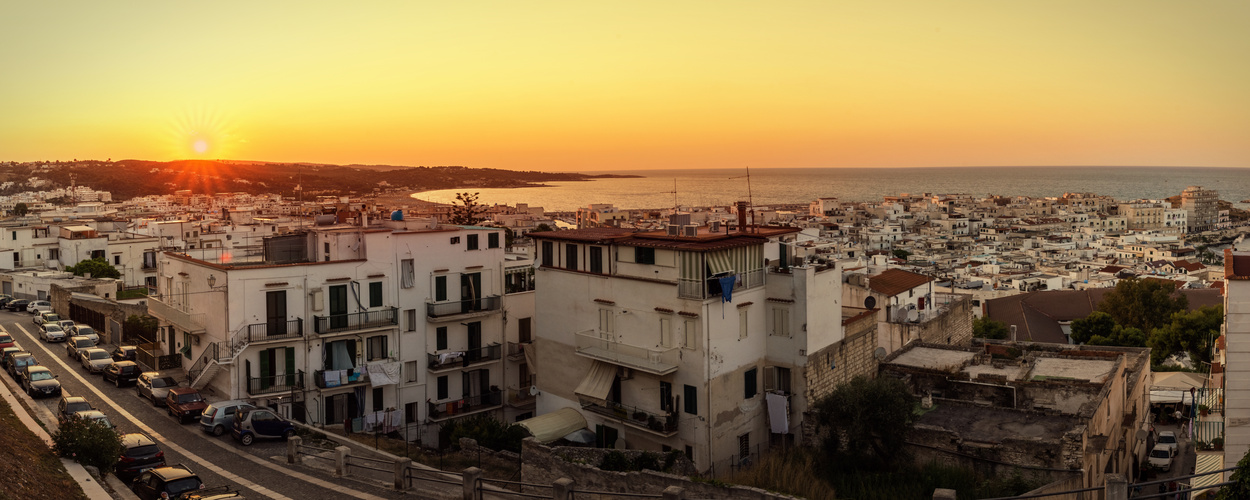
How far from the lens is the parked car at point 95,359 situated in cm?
2900

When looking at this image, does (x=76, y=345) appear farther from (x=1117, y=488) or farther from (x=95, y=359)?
(x=1117, y=488)

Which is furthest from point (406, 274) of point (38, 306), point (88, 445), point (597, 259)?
point (38, 306)

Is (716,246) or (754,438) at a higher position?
(716,246)

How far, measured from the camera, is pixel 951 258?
114 metres

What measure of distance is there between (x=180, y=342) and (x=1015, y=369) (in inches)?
1048

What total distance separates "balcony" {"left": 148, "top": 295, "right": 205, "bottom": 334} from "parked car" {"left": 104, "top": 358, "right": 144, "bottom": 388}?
173cm

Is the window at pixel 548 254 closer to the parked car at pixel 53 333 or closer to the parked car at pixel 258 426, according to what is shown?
the parked car at pixel 258 426

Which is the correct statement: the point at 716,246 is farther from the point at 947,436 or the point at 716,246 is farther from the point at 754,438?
the point at 947,436

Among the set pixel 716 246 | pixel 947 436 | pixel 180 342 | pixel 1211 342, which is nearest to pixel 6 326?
pixel 180 342

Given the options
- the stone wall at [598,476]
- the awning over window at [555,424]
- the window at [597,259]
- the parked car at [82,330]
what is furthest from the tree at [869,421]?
the parked car at [82,330]

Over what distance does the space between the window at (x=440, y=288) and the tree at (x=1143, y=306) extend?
→ 44.3m

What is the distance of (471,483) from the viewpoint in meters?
17.7

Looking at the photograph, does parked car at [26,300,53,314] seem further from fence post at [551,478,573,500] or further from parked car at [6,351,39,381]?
fence post at [551,478,573,500]

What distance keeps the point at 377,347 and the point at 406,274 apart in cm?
247
